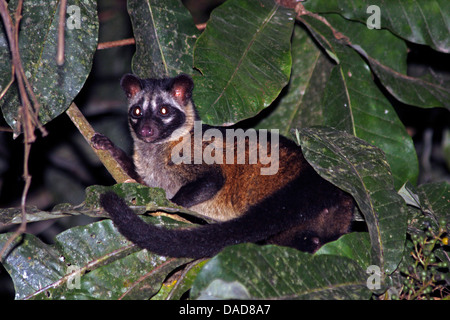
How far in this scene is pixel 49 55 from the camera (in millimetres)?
2979

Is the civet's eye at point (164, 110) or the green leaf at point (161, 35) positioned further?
the civet's eye at point (164, 110)

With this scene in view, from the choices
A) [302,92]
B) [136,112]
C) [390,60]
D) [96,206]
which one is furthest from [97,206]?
[390,60]

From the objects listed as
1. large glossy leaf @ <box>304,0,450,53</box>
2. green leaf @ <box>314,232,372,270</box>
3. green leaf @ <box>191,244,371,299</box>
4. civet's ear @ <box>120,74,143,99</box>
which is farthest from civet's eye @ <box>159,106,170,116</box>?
green leaf @ <box>191,244,371,299</box>

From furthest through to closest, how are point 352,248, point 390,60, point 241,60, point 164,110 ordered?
point 164,110
point 390,60
point 241,60
point 352,248

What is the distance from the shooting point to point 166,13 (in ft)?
11.3

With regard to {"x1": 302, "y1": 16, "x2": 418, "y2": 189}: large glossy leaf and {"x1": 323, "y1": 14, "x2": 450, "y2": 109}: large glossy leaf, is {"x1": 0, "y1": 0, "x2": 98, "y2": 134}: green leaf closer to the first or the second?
{"x1": 302, "y1": 16, "x2": 418, "y2": 189}: large glossy leaf

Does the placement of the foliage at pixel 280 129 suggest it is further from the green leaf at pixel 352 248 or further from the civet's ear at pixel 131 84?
the civet's ear at pixel 131 84

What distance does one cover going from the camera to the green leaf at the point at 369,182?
2.45m

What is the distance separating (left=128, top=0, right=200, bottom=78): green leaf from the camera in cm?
341

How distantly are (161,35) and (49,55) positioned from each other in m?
0.78

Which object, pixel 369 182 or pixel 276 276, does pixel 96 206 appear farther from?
pixel 369 182

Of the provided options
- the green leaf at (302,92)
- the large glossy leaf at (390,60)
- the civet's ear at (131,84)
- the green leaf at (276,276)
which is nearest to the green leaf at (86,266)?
the green leaf at (276,276)

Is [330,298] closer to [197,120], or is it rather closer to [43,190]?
[197,120]

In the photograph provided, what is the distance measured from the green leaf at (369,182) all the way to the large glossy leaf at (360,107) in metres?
0.63
